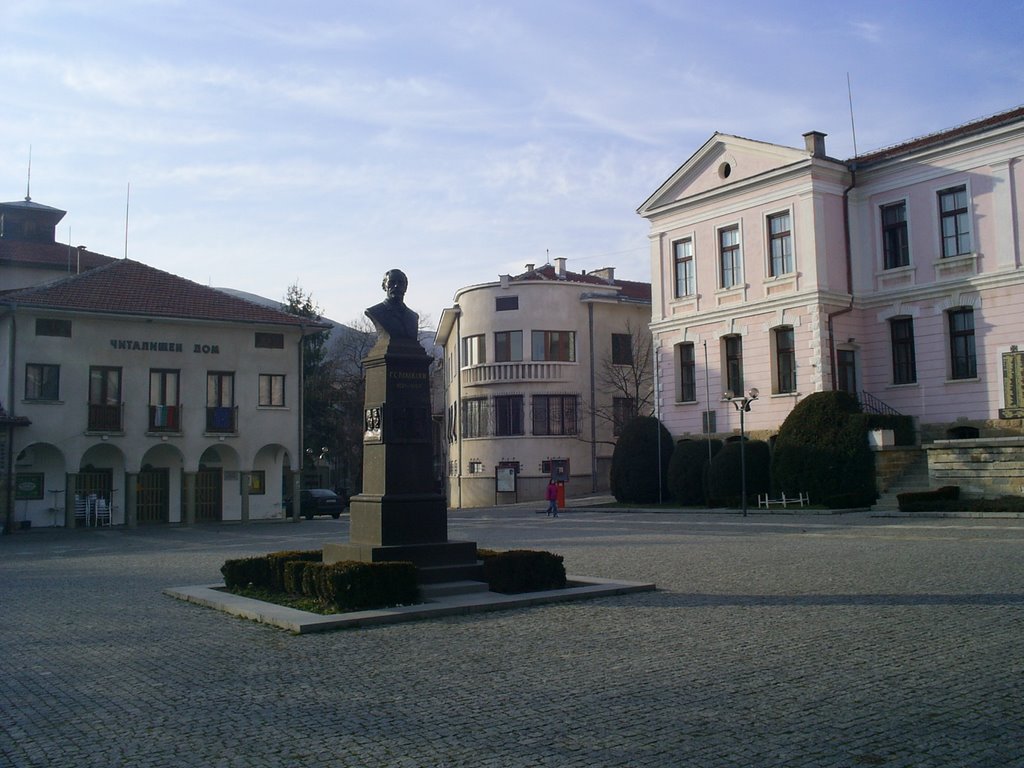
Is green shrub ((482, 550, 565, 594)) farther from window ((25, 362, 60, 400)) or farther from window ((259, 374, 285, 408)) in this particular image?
window ((259, 374, 285, 408))

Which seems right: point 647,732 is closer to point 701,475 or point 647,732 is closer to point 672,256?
point 701,475

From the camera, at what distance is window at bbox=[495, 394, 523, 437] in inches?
2066

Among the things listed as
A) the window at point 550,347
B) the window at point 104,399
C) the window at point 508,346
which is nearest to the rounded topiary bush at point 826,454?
the window at point 550,347

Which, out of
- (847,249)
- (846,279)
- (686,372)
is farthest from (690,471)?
(847,249)

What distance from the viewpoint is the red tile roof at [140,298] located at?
37812mm

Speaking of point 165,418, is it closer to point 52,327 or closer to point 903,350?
point 52,327

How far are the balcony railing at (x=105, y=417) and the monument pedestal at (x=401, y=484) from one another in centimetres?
2810

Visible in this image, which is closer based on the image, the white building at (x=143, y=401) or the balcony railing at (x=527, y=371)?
the white building at (x=143, y=401)

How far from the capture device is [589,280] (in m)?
58.4

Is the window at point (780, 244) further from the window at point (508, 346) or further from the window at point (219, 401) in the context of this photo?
the window at point (219, 401)

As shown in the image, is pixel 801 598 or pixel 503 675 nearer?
pixel 503 675

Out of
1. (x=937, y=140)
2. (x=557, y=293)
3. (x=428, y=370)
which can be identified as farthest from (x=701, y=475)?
(x=428, y=370)

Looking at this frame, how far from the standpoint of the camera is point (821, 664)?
311 inches

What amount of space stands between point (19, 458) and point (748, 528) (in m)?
27.2
